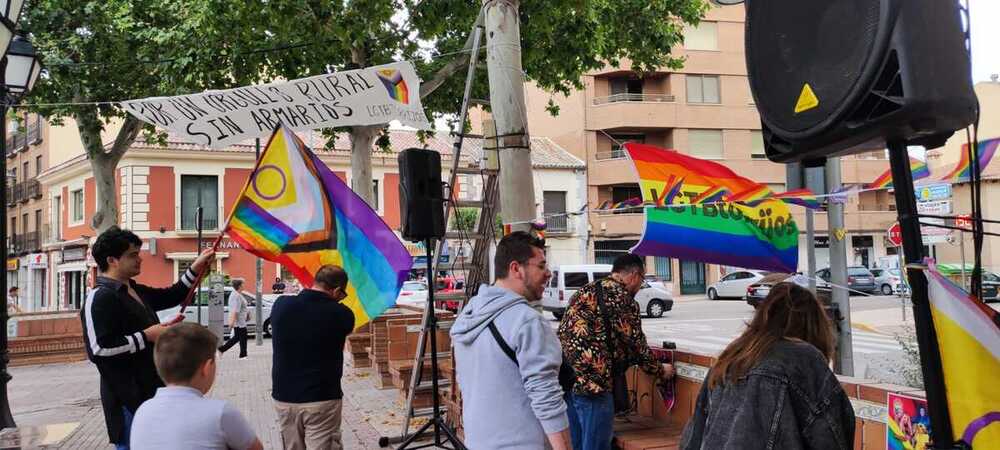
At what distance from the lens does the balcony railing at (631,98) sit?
38.2m

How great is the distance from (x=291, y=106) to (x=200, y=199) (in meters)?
27.1

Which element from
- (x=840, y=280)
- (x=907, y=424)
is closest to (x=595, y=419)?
(x=907, y=424)

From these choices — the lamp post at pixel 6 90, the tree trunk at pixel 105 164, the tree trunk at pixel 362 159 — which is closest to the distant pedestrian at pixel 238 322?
the tree trunk at pixel 105 164

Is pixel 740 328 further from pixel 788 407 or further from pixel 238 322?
pixel 788 407

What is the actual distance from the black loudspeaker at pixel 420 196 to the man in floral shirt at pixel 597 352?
2.30m

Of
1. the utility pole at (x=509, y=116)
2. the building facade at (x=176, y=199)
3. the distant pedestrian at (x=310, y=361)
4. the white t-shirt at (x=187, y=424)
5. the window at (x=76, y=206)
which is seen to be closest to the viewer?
the white t-shirt at (x=187, y=424)

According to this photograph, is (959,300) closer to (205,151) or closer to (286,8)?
(286,8)

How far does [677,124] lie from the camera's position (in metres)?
38.0

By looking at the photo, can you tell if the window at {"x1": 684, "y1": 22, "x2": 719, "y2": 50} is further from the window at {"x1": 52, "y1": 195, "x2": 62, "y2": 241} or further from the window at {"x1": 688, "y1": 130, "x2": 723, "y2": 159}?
the window at {"x1": 52, "y1": 195, "x2": 62, "y2": 241}

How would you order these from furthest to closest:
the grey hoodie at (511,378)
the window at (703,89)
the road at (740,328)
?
the window at (703,89) → the road at (740,328) → the grey hoodie at (511,378)

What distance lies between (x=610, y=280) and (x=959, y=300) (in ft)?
8.35

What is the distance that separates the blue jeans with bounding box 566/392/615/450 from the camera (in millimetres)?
4449

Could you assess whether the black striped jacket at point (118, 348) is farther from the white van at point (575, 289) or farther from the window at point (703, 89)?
the window at point (703, 89)

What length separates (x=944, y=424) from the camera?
7.20ft
